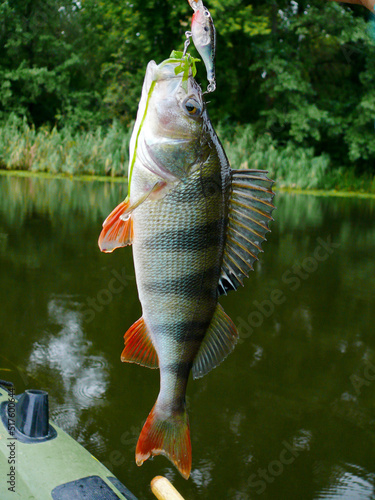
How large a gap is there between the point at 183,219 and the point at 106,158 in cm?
1295

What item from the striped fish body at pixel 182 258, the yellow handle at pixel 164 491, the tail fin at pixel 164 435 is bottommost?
the yellow handle at pixel 164 491

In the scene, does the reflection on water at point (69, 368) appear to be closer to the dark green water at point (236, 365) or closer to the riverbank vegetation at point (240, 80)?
the dark green water at point (236, 365)

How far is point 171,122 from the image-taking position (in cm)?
111

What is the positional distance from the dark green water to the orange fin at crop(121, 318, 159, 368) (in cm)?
227

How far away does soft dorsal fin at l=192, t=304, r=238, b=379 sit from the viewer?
118 cm

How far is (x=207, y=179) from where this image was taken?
110 centimetres

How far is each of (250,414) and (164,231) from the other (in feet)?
11.1

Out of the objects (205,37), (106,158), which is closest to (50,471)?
(205,37)

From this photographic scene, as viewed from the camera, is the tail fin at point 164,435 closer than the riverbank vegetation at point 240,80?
Yes

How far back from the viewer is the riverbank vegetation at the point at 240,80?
16312 mm

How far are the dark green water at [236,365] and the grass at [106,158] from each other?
4617 mm

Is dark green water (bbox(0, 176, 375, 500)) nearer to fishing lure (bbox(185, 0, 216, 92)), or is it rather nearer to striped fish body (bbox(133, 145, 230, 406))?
striped fish body (bbox(133, 145, 230, 406))

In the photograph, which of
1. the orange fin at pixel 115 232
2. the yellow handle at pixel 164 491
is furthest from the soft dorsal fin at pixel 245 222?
the yellow handle at pixel 164 491

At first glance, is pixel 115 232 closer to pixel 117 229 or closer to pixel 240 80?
pixel 117 229
